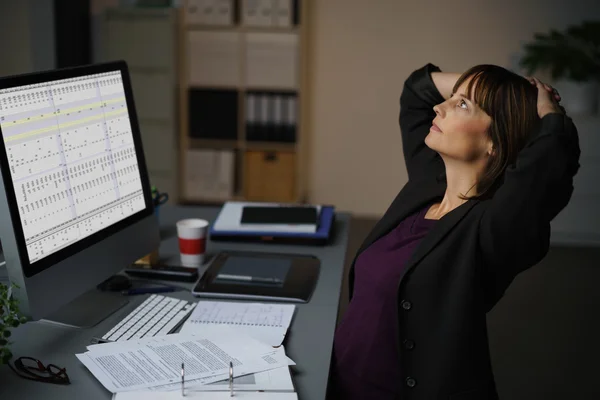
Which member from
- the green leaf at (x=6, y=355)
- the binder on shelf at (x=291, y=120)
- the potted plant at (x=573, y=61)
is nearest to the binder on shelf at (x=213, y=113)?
the binder on shelf at (x=291, y=120)

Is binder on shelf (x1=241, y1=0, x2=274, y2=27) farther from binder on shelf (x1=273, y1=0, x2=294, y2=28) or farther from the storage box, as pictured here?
the storage box

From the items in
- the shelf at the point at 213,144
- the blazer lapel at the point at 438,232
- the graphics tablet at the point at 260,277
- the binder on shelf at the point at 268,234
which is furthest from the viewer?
the shelf at the point at 213,144

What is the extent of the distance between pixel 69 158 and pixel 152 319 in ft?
1.27

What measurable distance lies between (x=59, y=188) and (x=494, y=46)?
4084mm

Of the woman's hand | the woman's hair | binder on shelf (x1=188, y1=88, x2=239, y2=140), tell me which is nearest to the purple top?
the woman's hair

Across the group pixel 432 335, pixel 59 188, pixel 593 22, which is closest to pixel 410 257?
pixel 432 335

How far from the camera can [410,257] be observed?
1675 mm

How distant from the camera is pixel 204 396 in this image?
51.8 inches

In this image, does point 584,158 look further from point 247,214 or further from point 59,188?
point 59,188

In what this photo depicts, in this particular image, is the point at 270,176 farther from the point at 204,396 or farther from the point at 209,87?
the point at 204,396

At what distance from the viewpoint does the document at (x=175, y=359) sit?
1.36 m

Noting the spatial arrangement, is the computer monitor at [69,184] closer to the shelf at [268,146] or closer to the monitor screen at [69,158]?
the monitor screen at [69,158]

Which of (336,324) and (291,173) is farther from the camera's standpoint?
(291,173)

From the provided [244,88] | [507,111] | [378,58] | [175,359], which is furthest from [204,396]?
[378,58]
